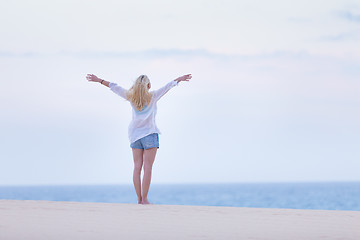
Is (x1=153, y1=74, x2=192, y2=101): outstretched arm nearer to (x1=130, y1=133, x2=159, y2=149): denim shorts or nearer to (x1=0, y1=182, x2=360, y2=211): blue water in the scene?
(x1=130, y1=133, x2=159, y2=149): denim shorts

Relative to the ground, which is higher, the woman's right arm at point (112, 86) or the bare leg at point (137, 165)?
the woman's right arm at point (112, 86)

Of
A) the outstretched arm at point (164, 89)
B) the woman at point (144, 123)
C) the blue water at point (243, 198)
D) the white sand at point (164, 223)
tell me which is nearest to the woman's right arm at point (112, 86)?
the woman at point (144, 123)

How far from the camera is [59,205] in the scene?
729 centimetres

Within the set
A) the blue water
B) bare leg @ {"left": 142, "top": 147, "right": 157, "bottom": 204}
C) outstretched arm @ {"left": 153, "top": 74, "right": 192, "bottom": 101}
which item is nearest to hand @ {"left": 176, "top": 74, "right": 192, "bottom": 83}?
outstretched arm @ {"left": 153, "top": 74, "right": 192, "bottom": 101}

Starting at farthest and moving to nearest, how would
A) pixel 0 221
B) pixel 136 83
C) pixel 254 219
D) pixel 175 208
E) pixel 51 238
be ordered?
1. pixel 136 83
2. pixel 175 208
3. pixel 254 219
4. pixel 0 221
5. pixel 51 238

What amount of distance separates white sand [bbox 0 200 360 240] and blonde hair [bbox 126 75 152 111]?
1.29m

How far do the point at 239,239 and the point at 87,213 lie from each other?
2104mm

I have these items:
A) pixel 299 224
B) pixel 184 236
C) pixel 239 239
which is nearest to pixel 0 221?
pixel 184 236

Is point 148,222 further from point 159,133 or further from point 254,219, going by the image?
point 159,133

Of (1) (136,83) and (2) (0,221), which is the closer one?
(2) (0,221)

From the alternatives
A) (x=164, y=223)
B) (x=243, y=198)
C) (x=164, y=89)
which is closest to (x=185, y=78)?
(x=164, y=89)

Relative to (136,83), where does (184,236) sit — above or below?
below

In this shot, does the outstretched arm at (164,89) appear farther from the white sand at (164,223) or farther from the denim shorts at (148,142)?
the white sand at (164,223)

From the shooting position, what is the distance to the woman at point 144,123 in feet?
25.0
